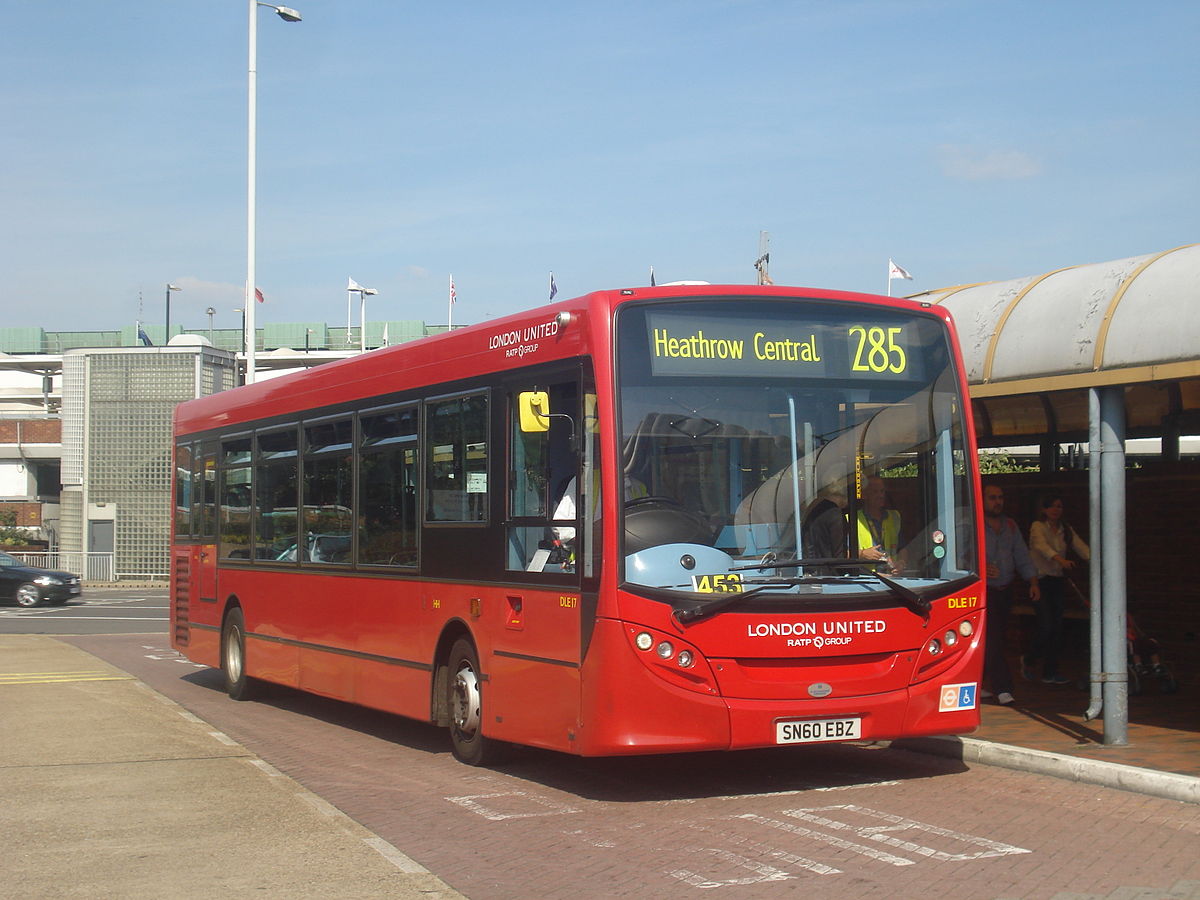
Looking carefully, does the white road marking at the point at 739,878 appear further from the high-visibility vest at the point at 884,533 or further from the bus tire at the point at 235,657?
the bus tire at the point at 235,657

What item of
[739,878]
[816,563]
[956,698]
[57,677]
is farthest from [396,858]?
[57,677]

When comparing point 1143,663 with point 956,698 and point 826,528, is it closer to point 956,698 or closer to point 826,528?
point 956,698

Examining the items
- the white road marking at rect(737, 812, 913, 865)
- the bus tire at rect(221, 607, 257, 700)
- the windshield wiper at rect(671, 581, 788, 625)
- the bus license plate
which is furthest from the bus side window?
the bus tire at rect(221, 607, 257, 700)

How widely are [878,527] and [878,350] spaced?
3.80 feet

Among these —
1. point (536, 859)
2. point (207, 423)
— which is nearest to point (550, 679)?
point (536, 859)

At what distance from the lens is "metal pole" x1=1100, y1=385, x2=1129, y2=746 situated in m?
10.2

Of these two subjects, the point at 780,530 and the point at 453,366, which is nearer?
the point at 780,530

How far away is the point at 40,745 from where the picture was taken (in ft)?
39.2

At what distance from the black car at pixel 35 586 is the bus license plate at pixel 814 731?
32.8 meters

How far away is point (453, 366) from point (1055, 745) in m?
5.00

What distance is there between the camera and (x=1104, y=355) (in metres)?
10.2

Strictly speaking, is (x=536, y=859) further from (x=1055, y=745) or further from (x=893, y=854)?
(x=1055, y=745)

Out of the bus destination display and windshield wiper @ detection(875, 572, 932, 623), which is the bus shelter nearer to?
the bus destination display

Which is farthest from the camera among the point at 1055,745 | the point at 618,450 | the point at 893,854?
the point at 1055,745
